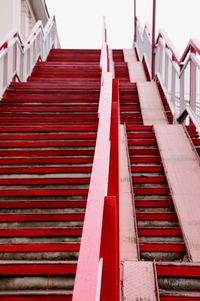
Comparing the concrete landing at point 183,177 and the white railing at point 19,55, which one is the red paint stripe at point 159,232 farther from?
the white railing at point 19,55

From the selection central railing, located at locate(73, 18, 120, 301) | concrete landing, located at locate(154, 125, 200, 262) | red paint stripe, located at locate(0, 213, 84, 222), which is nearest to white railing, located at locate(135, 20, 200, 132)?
concrete landing, located at locate(154, 125, 200, 262)

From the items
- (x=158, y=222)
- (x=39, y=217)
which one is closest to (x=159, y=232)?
(x=158, y=222)

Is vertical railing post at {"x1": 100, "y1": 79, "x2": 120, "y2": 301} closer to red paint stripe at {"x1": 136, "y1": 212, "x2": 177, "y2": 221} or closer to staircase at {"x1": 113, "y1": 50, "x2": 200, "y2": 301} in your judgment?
staircase at {"x1": 113, "y1": 50, "x2": 200, "y2": 301}

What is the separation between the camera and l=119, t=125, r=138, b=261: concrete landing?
3.15m

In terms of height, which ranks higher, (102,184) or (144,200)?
(144,200)

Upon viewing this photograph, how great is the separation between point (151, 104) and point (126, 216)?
3.77 m

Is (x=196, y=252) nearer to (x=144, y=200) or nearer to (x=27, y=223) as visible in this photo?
(x=144, y=200)

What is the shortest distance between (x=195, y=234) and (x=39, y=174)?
167 centimetres

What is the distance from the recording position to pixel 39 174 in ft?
14.0

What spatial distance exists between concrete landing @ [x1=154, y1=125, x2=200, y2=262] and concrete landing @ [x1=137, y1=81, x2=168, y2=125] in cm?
109

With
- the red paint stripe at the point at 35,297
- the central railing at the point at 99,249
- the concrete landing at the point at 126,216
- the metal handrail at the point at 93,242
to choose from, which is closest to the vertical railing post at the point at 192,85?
the concrete landing at the point at 126,216

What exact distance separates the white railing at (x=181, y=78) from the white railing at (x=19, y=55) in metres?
2.58

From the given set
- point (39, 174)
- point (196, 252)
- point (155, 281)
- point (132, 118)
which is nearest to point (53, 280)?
point (155, 281)

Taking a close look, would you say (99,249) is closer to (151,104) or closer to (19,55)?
(151,104)
